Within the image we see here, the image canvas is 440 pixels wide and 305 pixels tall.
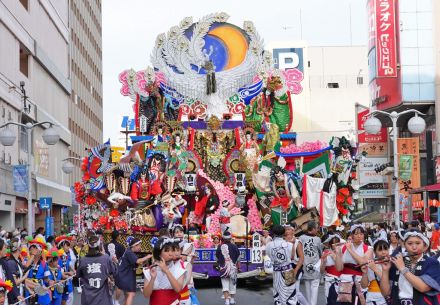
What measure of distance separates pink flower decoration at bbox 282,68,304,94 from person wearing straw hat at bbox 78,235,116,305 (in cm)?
2458

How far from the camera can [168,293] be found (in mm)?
10109

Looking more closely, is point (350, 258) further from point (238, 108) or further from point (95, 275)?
point (238, 108)

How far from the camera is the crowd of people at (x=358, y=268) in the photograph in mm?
8844

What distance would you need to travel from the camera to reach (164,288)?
10094 millimetres

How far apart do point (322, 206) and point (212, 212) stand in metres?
3.53

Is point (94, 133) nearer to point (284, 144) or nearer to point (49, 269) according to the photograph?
point (284, 144)

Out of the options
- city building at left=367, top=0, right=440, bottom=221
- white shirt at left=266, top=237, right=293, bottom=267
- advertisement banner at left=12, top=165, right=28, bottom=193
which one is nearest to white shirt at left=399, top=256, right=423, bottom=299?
white shirt at left=266, top=237, right=293, bottom=267

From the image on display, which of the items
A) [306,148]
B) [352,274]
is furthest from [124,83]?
[352,274]

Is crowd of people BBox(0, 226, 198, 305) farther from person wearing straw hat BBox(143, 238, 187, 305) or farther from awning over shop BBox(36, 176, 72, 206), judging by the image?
awning over shop BBox(36, 176, 72, 206)

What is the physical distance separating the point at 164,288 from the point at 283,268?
5830 mm

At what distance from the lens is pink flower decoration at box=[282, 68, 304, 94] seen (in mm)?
37656

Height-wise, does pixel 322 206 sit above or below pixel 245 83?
below

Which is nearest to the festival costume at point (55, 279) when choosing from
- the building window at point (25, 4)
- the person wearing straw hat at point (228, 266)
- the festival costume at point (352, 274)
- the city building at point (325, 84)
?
the person wearing straw hat at point (228, 266)

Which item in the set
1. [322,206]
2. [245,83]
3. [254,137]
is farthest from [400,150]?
[322,206]
